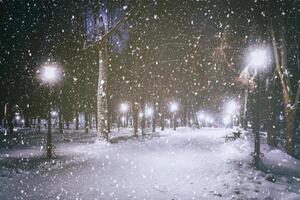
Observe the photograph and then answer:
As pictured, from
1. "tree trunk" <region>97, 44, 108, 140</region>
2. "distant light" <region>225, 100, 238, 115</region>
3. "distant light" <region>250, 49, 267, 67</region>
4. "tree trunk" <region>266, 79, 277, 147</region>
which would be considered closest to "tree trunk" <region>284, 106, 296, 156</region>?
"tree trunk" <region>266, 79, 277, 147</region>

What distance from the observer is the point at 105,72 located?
84.1 feet

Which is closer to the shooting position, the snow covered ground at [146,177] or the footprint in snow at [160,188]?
the snow covered ground at [146,177]

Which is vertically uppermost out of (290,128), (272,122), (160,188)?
(272,122)

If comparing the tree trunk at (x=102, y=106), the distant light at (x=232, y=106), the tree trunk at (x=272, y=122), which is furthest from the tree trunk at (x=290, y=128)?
the distant light at (x=232, y=106)

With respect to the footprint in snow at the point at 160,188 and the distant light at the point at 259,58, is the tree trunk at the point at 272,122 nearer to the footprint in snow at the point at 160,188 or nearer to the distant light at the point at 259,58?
the distant light at the point at 259,58

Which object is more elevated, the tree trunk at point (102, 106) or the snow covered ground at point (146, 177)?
the tree trunk at point (102, 106)

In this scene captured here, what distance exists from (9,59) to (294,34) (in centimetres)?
3308

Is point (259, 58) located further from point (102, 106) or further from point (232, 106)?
point (232, 106)

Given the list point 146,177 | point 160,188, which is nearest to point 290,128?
point 146,177

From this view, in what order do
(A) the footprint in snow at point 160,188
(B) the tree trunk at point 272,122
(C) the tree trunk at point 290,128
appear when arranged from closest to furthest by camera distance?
(A) the footprint in snow at point 160,188
(C) the tree trunk at point 290,128
(B) the tree trunk at point 272,122

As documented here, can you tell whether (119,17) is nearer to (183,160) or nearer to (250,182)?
(183,160)

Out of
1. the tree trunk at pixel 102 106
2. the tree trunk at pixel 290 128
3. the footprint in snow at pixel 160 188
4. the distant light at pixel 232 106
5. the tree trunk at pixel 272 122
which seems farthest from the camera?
the distant light at pixel 232 106

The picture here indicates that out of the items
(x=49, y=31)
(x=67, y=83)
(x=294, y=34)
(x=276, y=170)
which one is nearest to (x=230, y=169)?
(x=276, y=170)

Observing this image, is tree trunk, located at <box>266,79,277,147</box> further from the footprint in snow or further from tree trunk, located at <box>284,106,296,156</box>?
the footprint in snow
